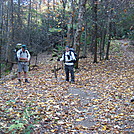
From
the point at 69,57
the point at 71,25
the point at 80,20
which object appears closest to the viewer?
the point at 69,57

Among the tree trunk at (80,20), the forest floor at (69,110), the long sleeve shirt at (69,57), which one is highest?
the tree trunk at (80,20)

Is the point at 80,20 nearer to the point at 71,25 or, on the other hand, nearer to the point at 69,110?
the point at 71,25

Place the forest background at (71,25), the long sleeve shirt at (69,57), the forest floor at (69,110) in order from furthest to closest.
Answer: the forest background at (71,25) < the long sleeve shirt at (69,57) < the forest floor at (69,110)

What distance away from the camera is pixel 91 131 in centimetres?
526

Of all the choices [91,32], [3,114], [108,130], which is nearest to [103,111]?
[108,130]

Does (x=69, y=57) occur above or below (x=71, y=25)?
below

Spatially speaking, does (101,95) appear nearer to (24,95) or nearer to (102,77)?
(24,95)

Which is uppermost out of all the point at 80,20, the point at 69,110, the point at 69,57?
the point at 80,20

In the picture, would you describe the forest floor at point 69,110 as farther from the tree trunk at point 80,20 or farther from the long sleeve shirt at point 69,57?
the tree trunk at point 80,20

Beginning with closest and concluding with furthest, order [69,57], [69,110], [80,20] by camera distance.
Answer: [69,110]
[69,57]
[80,20]

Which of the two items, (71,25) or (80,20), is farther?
(71,25)

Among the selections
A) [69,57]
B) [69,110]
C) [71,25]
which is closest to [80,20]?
[71,25]

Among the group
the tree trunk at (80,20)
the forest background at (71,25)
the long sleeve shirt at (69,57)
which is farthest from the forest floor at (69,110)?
the tree trunk at (80,20)

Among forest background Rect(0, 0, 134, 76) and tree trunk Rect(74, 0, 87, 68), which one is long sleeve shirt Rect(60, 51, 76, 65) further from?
tree trunk Rect(74, 0, 87, 68)
